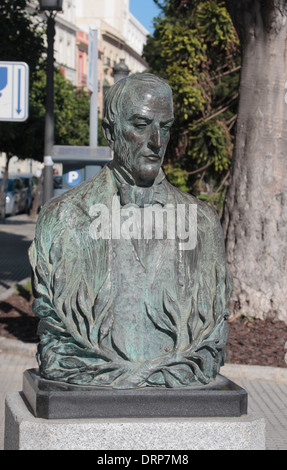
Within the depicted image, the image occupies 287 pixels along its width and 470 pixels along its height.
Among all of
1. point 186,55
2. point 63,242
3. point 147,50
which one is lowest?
point 63,242

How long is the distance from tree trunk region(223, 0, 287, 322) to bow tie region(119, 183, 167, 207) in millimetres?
6604

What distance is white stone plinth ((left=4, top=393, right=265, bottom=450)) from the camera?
145 inches

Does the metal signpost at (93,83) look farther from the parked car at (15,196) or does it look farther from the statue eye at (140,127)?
the parked car at (15,196)

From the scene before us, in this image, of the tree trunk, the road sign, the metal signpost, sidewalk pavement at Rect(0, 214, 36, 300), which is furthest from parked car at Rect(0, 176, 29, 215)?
the road sign

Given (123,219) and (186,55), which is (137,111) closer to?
(123,219)

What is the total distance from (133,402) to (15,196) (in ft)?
105

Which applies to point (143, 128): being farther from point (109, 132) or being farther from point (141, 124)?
point (109, 132)

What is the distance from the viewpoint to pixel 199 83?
764 inches

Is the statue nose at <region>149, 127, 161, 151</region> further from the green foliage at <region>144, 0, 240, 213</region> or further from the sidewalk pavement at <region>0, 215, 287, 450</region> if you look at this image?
the green foliage at <region>144, 0, 240, 213</region>

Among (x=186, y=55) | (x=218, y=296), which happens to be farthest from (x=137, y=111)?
(x=186, y=55)

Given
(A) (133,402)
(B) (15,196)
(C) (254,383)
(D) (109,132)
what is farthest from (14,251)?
(A) (133,402)

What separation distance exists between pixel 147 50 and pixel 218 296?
45675mm
